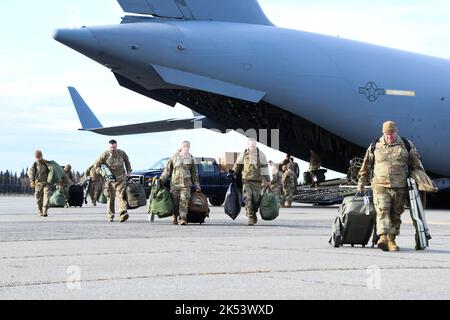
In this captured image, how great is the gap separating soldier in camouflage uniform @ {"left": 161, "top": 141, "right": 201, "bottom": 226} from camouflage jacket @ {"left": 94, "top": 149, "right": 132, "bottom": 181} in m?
1.20

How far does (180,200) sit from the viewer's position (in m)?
15.6

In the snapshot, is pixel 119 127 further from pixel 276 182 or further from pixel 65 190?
pixel 276 182

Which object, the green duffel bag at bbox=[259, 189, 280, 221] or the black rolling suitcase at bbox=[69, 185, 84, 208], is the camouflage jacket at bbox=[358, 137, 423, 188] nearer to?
the green duffel bag at bbox=[259, 189, 280, 221]

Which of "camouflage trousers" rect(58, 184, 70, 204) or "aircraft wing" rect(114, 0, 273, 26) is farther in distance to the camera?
"camouflage trousers" rect(58, 184, 70, 204)

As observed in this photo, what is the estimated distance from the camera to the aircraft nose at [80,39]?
2112 cm

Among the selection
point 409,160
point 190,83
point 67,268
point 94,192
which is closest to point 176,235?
point 409,160

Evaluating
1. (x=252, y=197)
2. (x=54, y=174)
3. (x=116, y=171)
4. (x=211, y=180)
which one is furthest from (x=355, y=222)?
(x=211, y=180)

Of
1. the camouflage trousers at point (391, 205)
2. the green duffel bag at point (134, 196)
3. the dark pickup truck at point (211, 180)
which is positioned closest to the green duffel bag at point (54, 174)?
the green duffel bag at point (134, 196)

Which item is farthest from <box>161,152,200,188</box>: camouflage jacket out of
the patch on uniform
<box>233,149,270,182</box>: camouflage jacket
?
the patch on uniform

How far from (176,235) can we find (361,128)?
41.0ft

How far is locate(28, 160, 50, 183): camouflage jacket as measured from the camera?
19.3 metres

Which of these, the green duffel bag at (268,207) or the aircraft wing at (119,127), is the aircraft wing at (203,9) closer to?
the aircraft wing at (119,127)

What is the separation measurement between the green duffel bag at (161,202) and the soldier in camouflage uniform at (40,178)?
439cm
